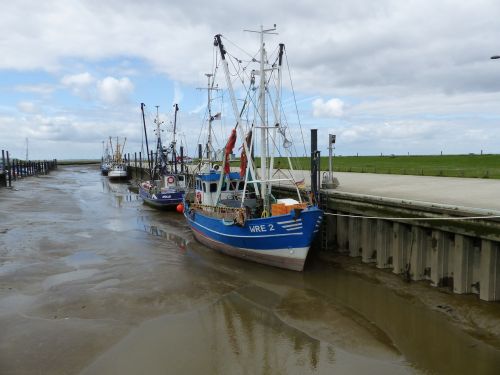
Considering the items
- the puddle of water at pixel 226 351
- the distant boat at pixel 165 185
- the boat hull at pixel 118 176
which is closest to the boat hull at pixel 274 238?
the puddle of water at pixel 226 351

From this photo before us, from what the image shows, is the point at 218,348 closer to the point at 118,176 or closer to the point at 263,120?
the point at 263,120

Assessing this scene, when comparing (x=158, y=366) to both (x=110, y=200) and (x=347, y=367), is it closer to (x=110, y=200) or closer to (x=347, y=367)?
(x=347, y=367)

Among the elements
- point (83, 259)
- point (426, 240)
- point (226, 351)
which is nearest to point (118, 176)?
point (83, 259)

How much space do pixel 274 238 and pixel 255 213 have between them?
3205 millimetres

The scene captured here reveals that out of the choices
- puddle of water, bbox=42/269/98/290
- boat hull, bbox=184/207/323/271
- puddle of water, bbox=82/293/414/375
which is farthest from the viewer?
boat hull, bbox=184/207/323/271

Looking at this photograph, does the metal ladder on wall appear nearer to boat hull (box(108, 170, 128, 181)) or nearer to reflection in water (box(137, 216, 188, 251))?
reflection in water (box(137, 216, 188, 251))

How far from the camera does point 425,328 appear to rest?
1051cm

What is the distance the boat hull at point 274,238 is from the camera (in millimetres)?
14328

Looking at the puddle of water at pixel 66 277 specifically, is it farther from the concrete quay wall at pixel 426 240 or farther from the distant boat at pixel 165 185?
the distant boat at pixel 165 185

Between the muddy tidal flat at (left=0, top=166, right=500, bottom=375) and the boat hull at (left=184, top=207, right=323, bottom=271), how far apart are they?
467mm

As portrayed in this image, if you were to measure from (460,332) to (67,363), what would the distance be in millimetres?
8923

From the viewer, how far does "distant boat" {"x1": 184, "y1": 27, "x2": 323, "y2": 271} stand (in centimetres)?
1458

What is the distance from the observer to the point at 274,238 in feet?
49.2

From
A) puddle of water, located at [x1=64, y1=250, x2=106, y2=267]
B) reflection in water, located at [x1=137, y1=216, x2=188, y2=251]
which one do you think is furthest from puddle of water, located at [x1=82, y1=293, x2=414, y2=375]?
reflection in water, located at [x1=137, y1=216, x2=188, y2=251]
